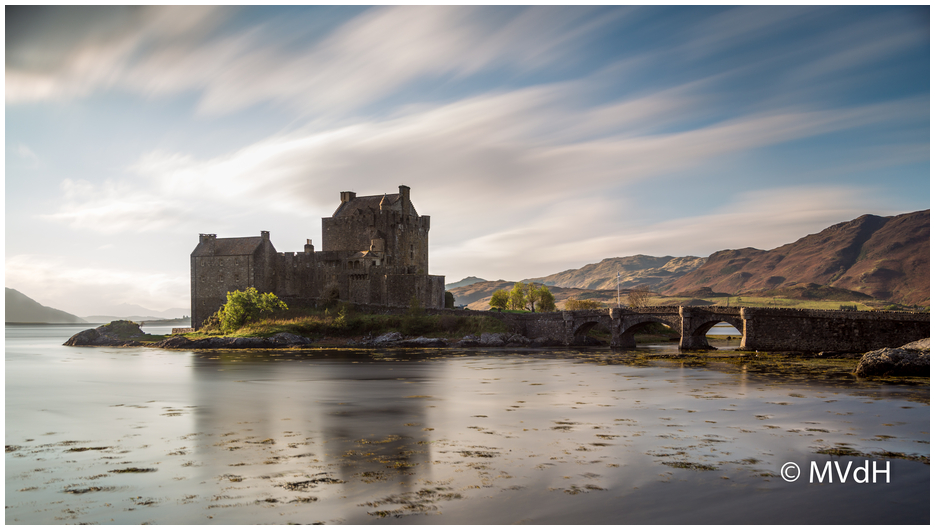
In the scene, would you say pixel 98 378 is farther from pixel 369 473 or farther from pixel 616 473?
pixel 616 473

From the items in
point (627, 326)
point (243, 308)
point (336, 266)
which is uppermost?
point (336, 266)

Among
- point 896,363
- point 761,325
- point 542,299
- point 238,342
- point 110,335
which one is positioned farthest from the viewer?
point 542,299

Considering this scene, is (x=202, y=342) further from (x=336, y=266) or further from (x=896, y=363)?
(x=896, y=363)

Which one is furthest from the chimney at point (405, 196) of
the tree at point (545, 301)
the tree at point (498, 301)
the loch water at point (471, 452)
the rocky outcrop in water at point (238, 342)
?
the loch water at point (471, 452)

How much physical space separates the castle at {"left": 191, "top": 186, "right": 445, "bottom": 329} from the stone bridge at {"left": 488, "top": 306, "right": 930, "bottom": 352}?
11.9 m

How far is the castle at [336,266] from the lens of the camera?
70.8 meters

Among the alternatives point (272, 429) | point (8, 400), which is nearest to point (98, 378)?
point (8, 400)

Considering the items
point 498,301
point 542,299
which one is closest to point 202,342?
point 498,301

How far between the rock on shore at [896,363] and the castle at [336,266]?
46.8 metres

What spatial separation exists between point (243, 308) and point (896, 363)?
58157 mm

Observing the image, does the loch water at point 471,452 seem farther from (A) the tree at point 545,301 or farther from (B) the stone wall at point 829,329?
(A) the tree at point 545,301

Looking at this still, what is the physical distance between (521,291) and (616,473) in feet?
276

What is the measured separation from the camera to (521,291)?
315 feet

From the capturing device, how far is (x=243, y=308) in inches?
2613
